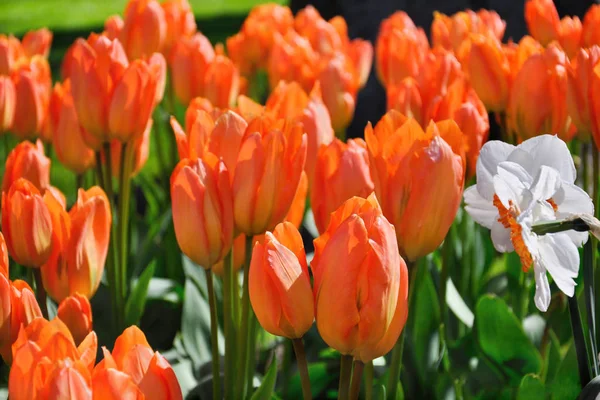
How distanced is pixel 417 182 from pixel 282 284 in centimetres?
25

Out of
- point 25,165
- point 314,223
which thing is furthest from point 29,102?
point 314,223

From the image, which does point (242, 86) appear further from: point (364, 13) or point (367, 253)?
point (367, 253)

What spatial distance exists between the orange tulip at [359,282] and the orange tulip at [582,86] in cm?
51

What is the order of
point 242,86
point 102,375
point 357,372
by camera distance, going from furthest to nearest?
point 242,86 → point 357,372 → point 102,375

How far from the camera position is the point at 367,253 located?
81cm

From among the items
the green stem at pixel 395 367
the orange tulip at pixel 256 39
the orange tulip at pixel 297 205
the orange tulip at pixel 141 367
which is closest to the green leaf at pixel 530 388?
the green stem at pixel 395 367

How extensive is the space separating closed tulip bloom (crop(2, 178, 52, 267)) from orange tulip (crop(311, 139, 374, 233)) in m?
0.36

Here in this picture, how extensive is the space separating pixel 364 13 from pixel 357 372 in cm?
273

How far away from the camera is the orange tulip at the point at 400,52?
1.98 metres

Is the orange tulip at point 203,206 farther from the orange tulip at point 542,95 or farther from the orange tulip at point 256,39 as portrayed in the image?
the orange tulip at point 256,39

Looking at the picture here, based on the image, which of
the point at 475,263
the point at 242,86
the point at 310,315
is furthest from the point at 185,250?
the point at 242,86

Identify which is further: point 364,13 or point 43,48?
point 364,13

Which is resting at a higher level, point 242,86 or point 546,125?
point 546,125

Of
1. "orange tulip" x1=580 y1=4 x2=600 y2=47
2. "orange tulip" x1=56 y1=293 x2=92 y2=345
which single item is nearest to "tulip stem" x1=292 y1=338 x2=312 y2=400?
"orange tulip" x1=56 y1=293 x2=92 y2=345
